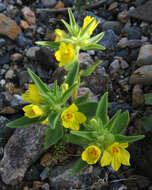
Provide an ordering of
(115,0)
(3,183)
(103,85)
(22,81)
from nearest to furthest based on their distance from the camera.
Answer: (3,183) < (103,85) < (22,81) < (115,0)

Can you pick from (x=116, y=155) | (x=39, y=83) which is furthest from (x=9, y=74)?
(x=116, y=155)

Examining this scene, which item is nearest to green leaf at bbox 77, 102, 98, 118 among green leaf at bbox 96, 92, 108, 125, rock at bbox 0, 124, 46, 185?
green leaf at bbox 96, 92, 108, 125

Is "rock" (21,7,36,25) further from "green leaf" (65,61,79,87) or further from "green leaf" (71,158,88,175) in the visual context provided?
"green leaf" (71,158,88,175)

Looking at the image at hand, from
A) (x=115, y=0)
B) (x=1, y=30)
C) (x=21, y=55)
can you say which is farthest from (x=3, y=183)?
(x=115, y=0)

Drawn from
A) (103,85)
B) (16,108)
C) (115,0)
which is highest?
(115,0)

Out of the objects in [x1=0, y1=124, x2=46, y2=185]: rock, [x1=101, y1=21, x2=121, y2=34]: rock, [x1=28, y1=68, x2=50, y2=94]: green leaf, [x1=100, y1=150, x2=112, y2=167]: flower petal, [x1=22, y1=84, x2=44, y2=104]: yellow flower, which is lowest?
[x1=0, y1=124, x2=46, y2=185]: rock

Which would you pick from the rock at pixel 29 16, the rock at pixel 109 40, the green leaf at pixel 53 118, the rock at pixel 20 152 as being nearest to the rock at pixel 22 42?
the rock at pixel 29 16

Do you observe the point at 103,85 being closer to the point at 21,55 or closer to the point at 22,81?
the point at 22,81

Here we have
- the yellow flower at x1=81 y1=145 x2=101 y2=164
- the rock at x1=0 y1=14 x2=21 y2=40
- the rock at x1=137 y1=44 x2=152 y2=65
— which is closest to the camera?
the yellow flower at x1=81 y1=145 x2=101 y2=164
